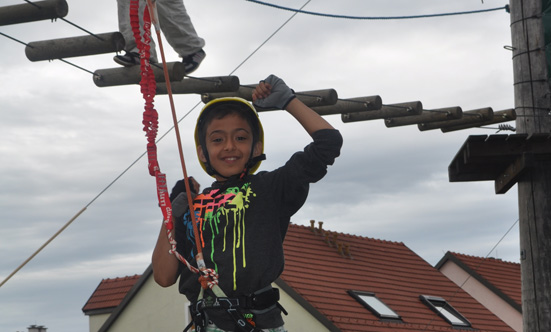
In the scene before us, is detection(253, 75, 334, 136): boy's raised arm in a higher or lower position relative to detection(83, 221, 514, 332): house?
lower

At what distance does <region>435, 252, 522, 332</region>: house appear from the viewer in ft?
73.0

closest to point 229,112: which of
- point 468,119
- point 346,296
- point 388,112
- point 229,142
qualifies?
point 229,142

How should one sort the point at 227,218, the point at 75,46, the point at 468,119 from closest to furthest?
the point at 227,218, the point at 75,46, the point at 468,119

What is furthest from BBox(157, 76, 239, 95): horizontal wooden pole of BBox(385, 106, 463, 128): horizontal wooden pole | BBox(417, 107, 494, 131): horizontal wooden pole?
BBox(417, 107, 494, 131): horizontal wooden pole

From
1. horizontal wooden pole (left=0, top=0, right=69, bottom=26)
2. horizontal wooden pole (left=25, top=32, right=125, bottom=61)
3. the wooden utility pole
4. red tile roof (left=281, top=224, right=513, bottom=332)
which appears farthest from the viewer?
red tile roof (left=281, top=224, right=513, bottom=332)

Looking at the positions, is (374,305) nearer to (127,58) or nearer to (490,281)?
(490,281)

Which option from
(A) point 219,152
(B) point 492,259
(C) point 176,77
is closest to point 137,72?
(C) point 176,77

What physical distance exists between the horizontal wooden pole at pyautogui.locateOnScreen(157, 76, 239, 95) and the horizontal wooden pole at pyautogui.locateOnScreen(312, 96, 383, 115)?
6.60 ft

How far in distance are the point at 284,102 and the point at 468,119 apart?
680 cm

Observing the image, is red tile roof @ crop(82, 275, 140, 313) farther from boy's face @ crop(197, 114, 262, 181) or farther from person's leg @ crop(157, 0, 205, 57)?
boy's face @ crop(197, 114, 262, 181)

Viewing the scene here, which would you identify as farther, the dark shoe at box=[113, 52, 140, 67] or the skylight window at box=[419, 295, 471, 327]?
the skylight window at box=[419, 295, 471, 327]

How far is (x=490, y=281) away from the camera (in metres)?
23.0

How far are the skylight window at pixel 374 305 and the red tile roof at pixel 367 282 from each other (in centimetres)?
13

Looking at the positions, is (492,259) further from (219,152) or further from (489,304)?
(219,152)
